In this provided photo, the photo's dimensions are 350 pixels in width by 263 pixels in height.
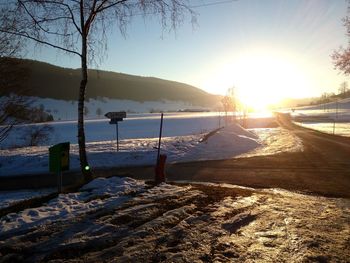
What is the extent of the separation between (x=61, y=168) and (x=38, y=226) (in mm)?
3893

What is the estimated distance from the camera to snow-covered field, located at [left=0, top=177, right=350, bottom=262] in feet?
18.1

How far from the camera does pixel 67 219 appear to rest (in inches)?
287

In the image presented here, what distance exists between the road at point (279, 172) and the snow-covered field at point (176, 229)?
227 centimetres

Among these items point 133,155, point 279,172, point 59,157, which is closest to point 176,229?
point 59,157

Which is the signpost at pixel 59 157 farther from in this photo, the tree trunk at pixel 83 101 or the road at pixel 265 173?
the road at pixel 265 173

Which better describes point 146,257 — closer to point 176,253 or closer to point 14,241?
point 176,253

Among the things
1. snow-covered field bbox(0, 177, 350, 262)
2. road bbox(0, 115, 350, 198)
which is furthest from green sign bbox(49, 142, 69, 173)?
road bbox(0, 115, 350, 198)

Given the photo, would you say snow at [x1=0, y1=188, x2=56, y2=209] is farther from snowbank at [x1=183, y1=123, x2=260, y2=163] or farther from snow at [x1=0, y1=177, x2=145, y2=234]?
snowbank at [x1=183, y1=123, x2=260, y2=163]

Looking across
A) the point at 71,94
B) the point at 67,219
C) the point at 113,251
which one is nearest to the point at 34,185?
the point at 67,219

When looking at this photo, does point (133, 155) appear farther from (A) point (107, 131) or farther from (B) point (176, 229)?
(A) point (107, 131)

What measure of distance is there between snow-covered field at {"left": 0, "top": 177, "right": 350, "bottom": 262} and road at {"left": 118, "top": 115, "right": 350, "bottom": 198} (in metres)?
2.27

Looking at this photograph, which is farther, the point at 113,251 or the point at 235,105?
the point at 235,105

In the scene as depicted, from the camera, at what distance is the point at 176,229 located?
660cm

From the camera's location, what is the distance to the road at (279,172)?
12.1m
